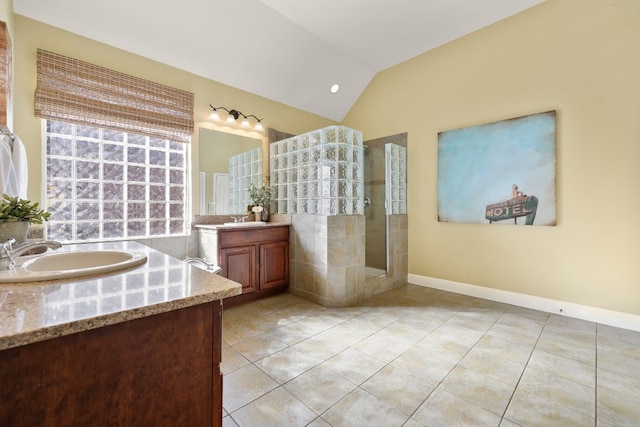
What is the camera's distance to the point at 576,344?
2.12 meters

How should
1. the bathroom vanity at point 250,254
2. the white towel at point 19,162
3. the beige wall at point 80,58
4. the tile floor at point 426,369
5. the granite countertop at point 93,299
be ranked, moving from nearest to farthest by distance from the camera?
the granite countertop at point 93,299 → the tile floor at point 426,369 → the white towel at point 19,162 → the beige wall at point 80,58 → the bathroom vanity at point 250,254

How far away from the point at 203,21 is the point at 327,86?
6.06ft

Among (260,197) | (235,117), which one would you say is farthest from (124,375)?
(235,117)

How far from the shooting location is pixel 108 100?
2537 mm

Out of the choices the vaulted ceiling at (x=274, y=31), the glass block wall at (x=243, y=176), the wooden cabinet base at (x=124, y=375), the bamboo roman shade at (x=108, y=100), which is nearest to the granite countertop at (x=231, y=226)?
the glass block wall at (x=243, y=176)

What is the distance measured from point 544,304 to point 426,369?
1865 mm

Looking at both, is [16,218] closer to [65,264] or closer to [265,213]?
[65,264]

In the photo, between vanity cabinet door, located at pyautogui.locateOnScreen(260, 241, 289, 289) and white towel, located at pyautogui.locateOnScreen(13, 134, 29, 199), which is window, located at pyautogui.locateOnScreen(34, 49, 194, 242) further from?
vanity cabinet door, located at pyautogui.locateOnScreen(260, 241, 289, 289)

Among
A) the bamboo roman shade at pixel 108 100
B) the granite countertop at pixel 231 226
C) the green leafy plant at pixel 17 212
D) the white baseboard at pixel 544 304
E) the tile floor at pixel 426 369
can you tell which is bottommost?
the tile floor at pixel 426 369

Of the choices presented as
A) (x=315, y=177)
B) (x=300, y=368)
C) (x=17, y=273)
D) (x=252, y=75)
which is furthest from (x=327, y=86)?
(x=17, y=273)

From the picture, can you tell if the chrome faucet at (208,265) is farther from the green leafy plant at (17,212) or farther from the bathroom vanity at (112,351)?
the bathroom vanity at (112,351)

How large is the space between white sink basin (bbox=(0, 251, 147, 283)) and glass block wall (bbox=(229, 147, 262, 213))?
2.09 m

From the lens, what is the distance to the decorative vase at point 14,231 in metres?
1.09

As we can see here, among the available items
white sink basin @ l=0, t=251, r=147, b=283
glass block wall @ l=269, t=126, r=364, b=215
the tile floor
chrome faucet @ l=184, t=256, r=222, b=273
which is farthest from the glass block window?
white sink basin @ l=0, t=251, r=147, b=283
